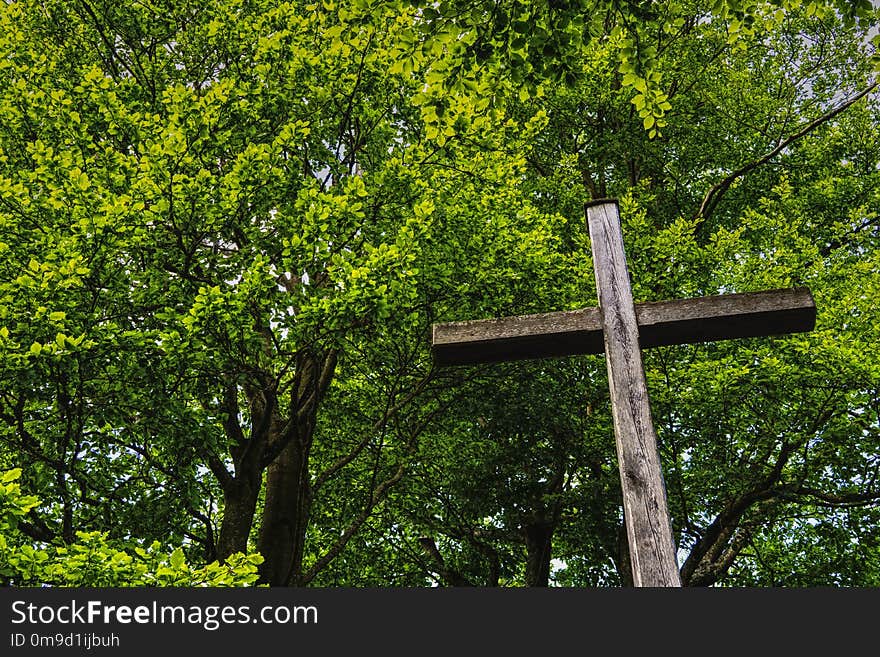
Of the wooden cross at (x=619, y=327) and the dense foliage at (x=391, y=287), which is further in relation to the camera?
the dense foliage at (x=391, y=287)

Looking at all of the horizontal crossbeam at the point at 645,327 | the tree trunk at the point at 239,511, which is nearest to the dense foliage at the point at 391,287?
the tree trunk at the point at 239,511

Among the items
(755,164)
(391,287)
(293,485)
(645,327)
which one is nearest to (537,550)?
(293,485)

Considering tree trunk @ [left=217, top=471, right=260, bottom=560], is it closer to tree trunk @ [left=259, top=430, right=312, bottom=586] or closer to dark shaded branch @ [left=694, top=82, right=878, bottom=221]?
tree trunk @ [left=259, top=430, right=312, bottom=586]

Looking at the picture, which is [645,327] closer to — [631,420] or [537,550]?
[631,420]

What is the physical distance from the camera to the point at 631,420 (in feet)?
12.9

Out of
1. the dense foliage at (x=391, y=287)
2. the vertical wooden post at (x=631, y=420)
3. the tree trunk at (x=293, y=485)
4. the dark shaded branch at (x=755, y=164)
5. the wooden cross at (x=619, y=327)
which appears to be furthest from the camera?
the dark shaded branch at (x=755, y=164)

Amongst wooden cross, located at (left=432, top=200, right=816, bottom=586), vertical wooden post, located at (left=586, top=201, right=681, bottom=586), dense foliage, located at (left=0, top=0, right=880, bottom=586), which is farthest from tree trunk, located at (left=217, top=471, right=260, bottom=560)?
vertical wooden post, located at (left=586, top=201, right=681, bottom=586)

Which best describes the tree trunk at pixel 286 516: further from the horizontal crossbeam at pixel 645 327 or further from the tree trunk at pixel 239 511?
the horizontal crossbeam at pixel 645 327

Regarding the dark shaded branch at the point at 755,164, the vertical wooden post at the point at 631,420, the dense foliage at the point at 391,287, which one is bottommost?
the vertical wooden post at the point at 631,420

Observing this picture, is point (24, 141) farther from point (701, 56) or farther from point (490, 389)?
point (701, 56)

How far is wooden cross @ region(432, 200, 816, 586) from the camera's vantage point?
4.14 metres

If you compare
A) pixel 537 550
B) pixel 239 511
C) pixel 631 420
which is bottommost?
pixel 631 420

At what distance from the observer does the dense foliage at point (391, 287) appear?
700 centimetres

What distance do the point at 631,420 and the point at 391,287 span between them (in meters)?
4.25
